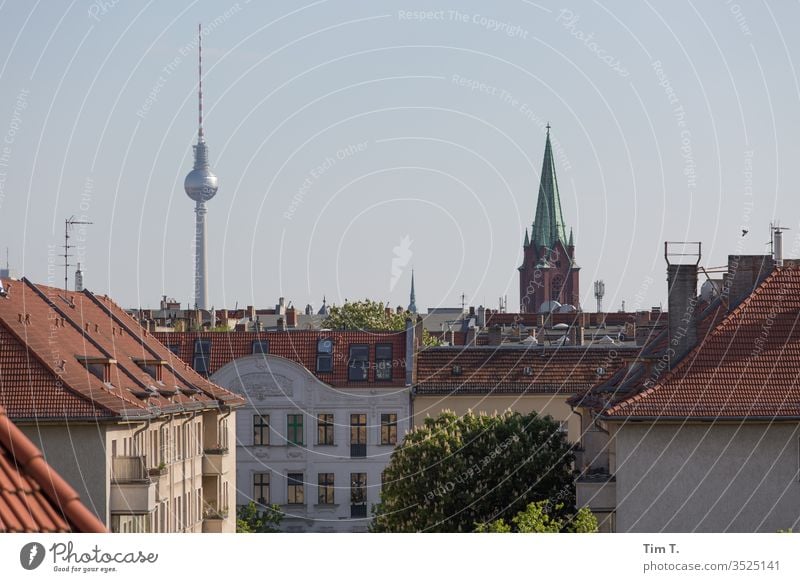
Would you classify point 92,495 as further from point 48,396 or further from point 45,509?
point 45,509

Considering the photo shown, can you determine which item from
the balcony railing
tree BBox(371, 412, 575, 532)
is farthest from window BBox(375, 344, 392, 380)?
the balcony railing

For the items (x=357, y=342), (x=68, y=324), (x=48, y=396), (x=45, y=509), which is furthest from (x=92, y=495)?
(x=357, y=342)

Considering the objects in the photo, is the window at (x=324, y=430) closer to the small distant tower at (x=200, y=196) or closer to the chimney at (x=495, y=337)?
the chimney at (x=495, y=337)

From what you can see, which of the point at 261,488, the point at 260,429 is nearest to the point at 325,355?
the point at 260,429

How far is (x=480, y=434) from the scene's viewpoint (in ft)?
139

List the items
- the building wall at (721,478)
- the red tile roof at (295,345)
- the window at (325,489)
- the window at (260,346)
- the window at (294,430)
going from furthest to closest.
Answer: the window at (260,346)
the red tile roof at (295,345)
the window at (294,430)
the window at (325,489)
the building wall at (721,478)

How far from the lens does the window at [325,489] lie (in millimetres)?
58906

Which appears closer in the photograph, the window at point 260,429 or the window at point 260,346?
the window at point 260,429

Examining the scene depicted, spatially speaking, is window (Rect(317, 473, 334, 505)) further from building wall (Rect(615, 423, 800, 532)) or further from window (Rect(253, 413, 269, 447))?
building wall (Rect(615, 423, 800, 532))

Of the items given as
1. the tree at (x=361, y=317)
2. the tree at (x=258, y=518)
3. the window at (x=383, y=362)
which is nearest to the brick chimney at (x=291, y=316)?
the tree at (x=361, y=317)

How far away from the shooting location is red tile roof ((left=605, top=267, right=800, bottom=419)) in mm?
30422

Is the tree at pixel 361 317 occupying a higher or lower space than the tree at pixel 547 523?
higher

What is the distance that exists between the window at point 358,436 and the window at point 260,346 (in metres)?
5.22

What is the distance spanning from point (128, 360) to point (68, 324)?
6.72 feet
